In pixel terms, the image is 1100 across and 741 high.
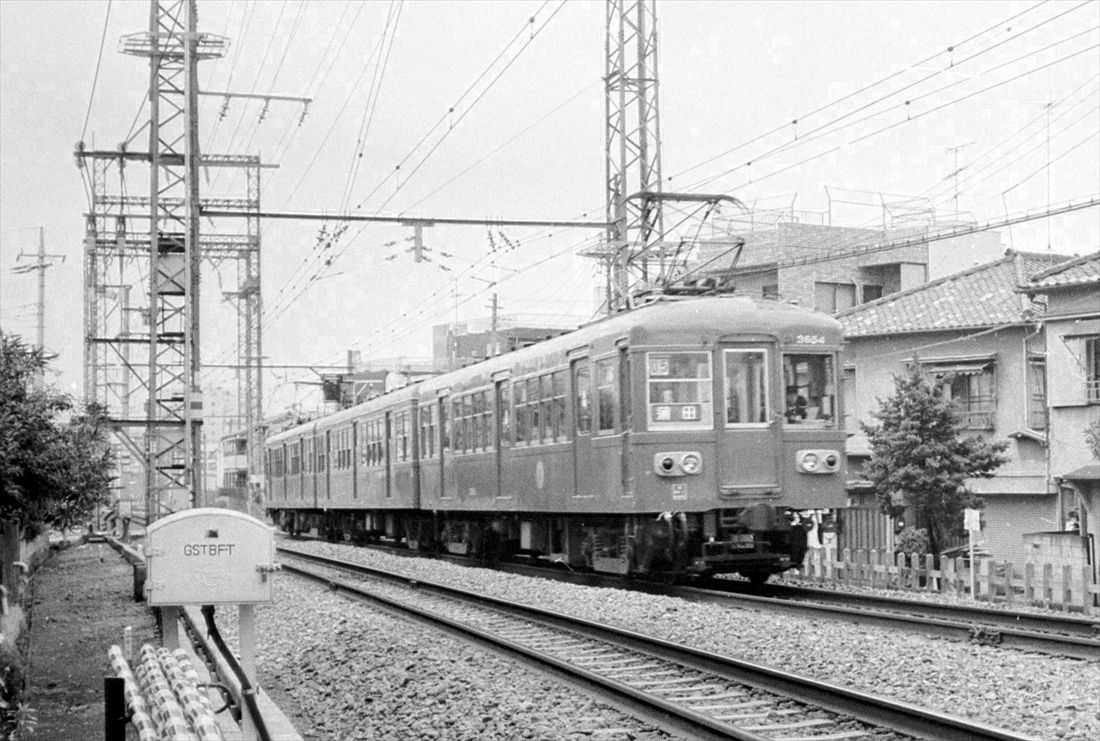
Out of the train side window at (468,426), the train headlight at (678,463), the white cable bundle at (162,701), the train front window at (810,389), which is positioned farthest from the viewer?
the train side window at (468,426)

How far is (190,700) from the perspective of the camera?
661 centimetres

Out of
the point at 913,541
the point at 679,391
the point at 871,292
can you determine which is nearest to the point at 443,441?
the point at 913,541

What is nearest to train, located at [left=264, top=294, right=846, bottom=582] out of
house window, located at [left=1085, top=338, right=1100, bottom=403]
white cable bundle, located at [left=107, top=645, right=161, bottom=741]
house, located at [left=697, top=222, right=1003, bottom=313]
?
white cable bundle, located at [left=107, top=645, right=161, bottom=741]

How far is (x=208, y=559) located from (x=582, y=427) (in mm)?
8066

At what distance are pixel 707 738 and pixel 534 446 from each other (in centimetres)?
1041

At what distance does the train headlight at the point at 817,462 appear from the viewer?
14.7 meters

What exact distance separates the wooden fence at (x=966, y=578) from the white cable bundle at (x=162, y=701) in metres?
8.55

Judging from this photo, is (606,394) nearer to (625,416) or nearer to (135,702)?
(625,416)

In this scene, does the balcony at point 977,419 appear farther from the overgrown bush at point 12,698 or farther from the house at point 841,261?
the overgrown bush at point 12,698

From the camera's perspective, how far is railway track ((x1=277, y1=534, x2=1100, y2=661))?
386 inches

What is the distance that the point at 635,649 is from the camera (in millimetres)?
10273

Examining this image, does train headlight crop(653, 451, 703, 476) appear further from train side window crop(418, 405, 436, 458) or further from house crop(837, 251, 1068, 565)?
house crop(837, 251, 1068, 565)

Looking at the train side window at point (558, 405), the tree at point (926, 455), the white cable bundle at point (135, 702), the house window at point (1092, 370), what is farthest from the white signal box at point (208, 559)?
the house window at point (1092, 370)

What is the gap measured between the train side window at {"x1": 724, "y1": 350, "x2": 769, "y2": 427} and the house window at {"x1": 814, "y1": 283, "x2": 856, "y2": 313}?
779 inches
